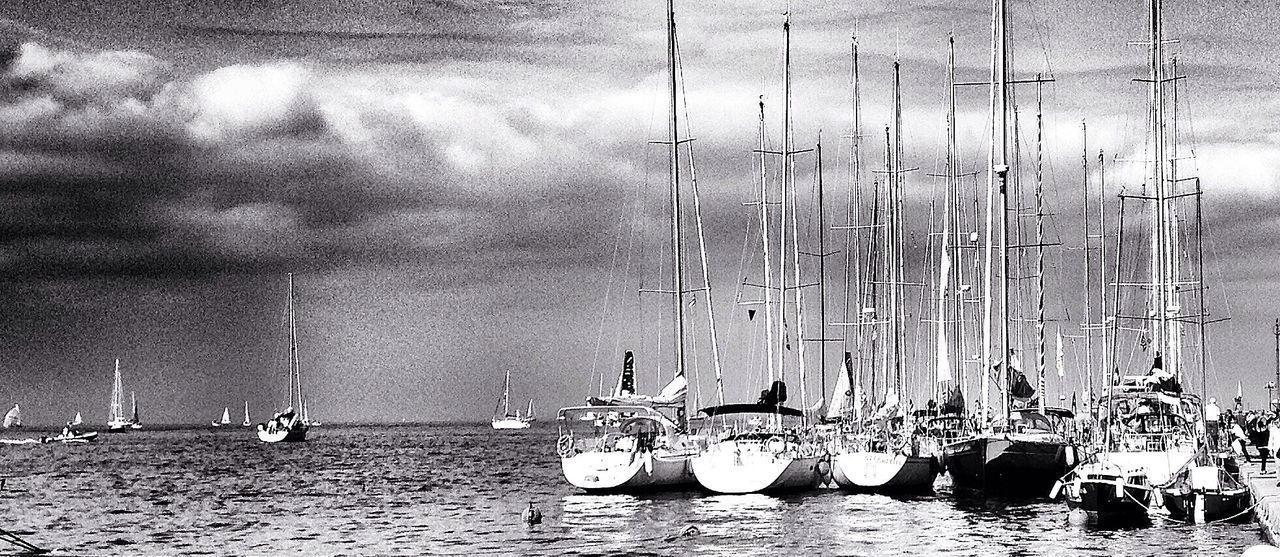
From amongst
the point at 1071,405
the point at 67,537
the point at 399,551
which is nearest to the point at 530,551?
the point at 399,551

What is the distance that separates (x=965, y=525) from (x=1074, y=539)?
145 inches

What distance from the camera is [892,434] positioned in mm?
46625

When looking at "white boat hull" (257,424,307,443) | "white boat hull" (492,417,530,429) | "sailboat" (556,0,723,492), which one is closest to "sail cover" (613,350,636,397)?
"sailboat" (556,0,723,492)

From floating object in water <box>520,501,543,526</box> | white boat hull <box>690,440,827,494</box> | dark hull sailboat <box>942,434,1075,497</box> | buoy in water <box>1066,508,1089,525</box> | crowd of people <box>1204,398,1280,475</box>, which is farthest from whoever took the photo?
white boat hull <box>690,440,827,494</box>

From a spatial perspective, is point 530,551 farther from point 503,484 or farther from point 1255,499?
point 503,484

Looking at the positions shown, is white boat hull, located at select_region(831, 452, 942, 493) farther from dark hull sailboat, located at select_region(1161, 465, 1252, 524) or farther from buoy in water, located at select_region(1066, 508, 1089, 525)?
dark hull sailboat, located at select_region(1161, 465, 1252, 524)

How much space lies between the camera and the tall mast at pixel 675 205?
4317 centimetres

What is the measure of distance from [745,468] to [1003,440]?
6.30 metres

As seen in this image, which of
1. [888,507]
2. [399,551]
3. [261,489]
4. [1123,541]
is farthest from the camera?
[261,489]

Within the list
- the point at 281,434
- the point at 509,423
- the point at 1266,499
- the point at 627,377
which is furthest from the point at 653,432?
the point at 509,423

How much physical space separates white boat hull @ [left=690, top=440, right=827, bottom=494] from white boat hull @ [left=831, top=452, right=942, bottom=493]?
1.70 meters

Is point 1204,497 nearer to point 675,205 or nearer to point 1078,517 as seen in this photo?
point 1078,517

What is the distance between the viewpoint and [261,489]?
185 feet

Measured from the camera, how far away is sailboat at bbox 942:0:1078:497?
3834 centimetres
